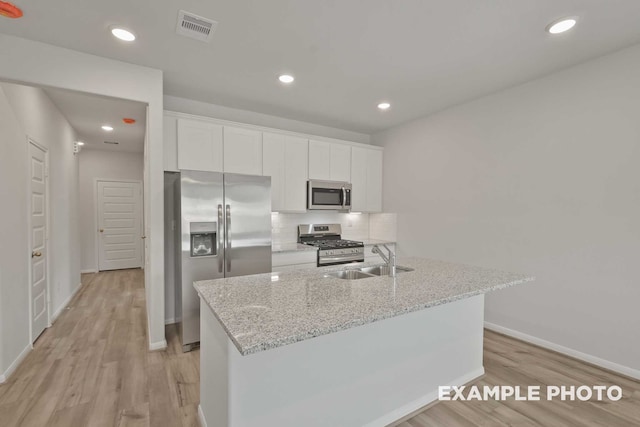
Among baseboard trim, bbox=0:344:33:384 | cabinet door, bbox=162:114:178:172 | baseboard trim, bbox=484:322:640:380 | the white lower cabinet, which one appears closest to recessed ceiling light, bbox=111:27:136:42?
cabinet door, bbox=162:114:178:172

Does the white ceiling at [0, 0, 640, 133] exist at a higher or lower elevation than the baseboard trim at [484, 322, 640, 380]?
higher

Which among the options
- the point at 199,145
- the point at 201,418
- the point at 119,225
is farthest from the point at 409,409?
the point at 119,225

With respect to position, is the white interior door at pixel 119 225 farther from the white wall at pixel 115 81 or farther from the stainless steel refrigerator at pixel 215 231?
the white wall at pixel 115 81

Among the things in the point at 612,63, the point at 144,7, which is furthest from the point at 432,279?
the point at 144,7

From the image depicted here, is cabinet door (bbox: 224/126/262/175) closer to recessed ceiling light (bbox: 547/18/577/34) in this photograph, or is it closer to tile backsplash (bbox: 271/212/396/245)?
tile backsplash (bbox: 271/212/396/245)

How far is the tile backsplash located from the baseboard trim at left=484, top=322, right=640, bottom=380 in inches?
73.2

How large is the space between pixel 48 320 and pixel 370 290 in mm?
3910

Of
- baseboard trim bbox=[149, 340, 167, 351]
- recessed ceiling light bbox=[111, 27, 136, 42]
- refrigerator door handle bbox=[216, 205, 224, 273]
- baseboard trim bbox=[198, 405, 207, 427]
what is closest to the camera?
baseboard trim bbox=[198, 405, 207, 427]

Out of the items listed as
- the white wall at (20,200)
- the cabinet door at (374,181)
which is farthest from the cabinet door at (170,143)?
the cabinet door at (374,181)

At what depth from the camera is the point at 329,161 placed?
4.38 m

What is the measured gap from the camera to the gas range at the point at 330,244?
13.2 feet

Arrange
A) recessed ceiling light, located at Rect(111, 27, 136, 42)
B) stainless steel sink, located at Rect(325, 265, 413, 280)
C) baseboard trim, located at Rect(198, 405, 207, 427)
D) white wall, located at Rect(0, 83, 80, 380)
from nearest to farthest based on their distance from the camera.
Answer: baseboard trim, located at Rect(198, 405, 207, 427) < recessed ceiling light, located at Rect(111, 27, 136, 42) < stainless steel sink, located at Rect(325, 265, 413, 280) < white wall, located at Rect(0, 83, 80, 380)

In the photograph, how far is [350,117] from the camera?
430 cm

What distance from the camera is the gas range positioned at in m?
4.03
